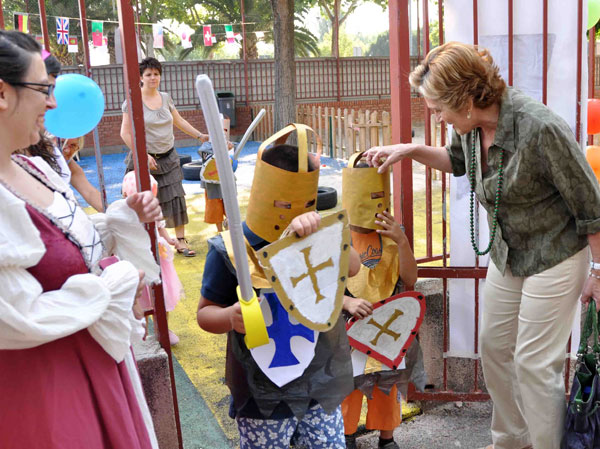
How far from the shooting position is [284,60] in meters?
9.34

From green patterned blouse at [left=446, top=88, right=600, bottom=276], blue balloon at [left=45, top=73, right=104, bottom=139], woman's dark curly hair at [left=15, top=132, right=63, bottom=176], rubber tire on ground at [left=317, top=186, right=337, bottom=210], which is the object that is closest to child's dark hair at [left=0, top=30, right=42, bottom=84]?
woman's dark curly hair at [left=15, top=132, right=63, bottom=176]

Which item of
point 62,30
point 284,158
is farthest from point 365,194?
point 62,30

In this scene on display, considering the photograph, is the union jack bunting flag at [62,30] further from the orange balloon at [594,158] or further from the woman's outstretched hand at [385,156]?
the woman's outstretched hand at [385,156]

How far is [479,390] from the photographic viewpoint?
3.41 metres

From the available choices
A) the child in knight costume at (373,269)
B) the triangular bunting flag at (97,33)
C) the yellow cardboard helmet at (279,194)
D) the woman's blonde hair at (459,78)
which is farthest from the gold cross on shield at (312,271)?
the triangular bunting flag at (97,33)

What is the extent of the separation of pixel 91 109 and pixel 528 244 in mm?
2055

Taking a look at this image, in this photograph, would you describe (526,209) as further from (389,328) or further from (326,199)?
(326,199)

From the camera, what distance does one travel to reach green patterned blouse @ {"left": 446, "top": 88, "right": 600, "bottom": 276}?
2.21 metres

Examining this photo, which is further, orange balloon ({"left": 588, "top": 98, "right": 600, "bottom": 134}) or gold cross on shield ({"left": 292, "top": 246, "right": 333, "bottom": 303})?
orange balloon ({"left": 588, "top": 98, "right": 600, "bottom": 134})

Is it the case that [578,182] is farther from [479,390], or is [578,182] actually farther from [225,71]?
[225,71]

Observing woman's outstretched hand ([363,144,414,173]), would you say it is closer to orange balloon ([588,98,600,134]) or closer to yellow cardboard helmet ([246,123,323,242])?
yellow cardboard helmet ([246,123,323,242])

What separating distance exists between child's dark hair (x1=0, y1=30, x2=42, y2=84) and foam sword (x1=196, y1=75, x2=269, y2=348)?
1.41 ft

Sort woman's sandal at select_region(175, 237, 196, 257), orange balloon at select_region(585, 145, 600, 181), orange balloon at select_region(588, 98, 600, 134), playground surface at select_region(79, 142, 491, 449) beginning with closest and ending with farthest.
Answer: playground surface at select_region(79, 142, 491, 449), orange balloon at select_region(585, 145, 600, 181), orange balloon at select_region(588, 98, 600, 134), woman's sandal at select_region(175, 237, 196, 257)

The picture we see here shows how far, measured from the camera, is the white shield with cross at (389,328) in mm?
2693
